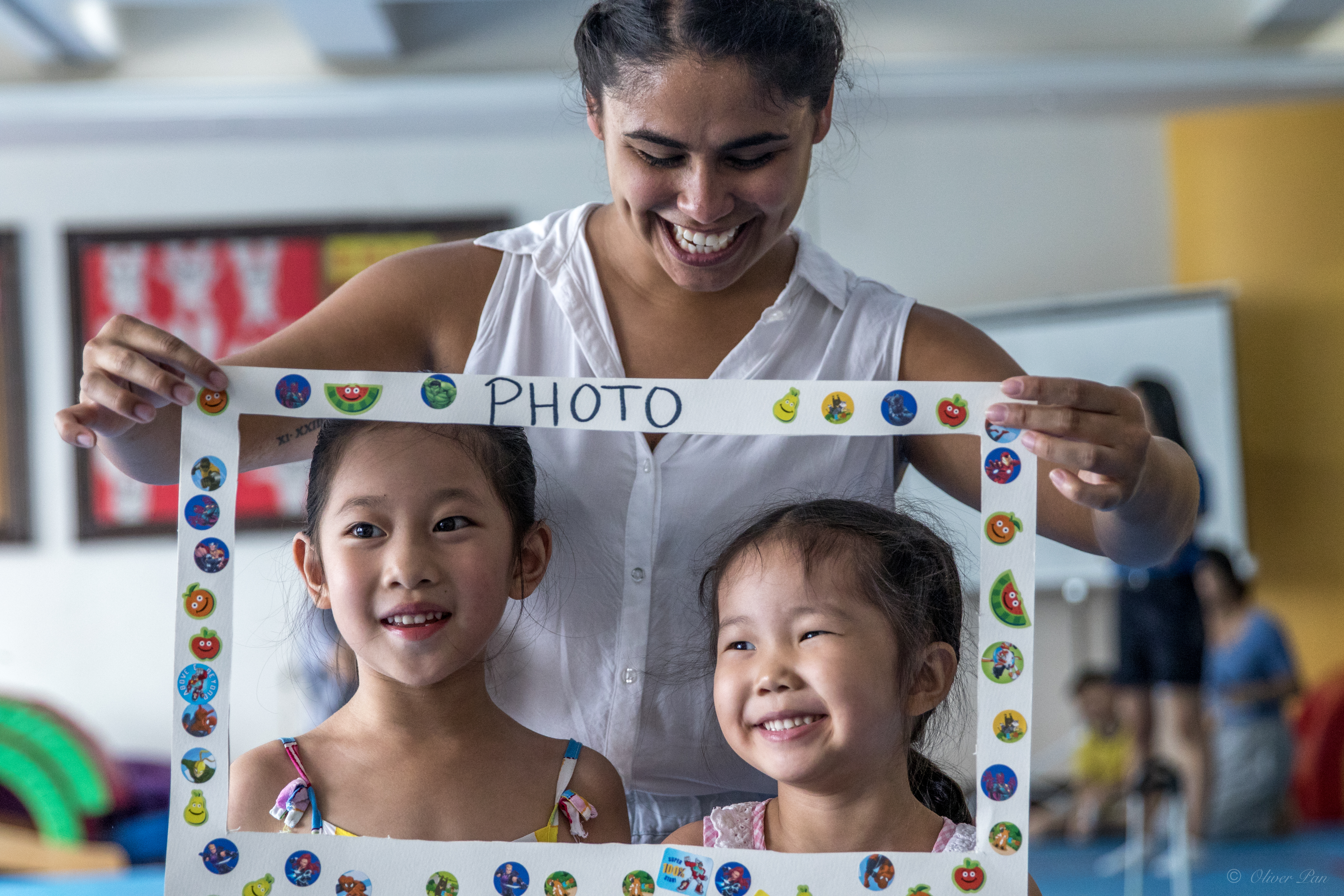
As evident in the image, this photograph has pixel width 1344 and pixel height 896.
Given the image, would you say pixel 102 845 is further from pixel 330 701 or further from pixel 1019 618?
pixel 1019 618

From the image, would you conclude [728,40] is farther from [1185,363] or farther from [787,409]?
[1185,363]

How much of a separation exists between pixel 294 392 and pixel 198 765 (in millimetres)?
296

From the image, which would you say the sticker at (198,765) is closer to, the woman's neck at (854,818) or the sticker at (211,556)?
the sticker at (211,556)

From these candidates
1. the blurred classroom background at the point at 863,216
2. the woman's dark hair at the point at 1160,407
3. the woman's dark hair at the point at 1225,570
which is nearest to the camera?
the woman's dark hair at the point at 1160,407

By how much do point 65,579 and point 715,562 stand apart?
413 cm

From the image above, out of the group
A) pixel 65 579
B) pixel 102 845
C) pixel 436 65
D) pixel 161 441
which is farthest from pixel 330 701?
pixel 65 579

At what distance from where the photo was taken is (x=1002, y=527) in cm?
91

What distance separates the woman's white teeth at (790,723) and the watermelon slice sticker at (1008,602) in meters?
0.17

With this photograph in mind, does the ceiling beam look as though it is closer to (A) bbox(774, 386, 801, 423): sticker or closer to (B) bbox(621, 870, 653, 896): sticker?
(A) bbox(774, 386, 801, 423): sticker

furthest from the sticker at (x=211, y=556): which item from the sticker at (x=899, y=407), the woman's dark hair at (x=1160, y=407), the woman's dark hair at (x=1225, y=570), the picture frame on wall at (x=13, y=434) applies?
the picture frame on wall at (x=13, y=434)

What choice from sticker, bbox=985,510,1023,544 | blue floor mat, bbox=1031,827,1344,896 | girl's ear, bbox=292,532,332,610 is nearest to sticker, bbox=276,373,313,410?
girl's ear, bbox=292,532,332,610

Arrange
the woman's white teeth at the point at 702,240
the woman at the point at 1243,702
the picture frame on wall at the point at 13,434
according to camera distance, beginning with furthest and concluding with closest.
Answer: the picture frame on wall at the point at 13,434
the woman at the point at 1243,702
the woman's white teeth at the point at 702,240

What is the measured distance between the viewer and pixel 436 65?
4172mm

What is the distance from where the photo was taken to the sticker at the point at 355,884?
86 cm
